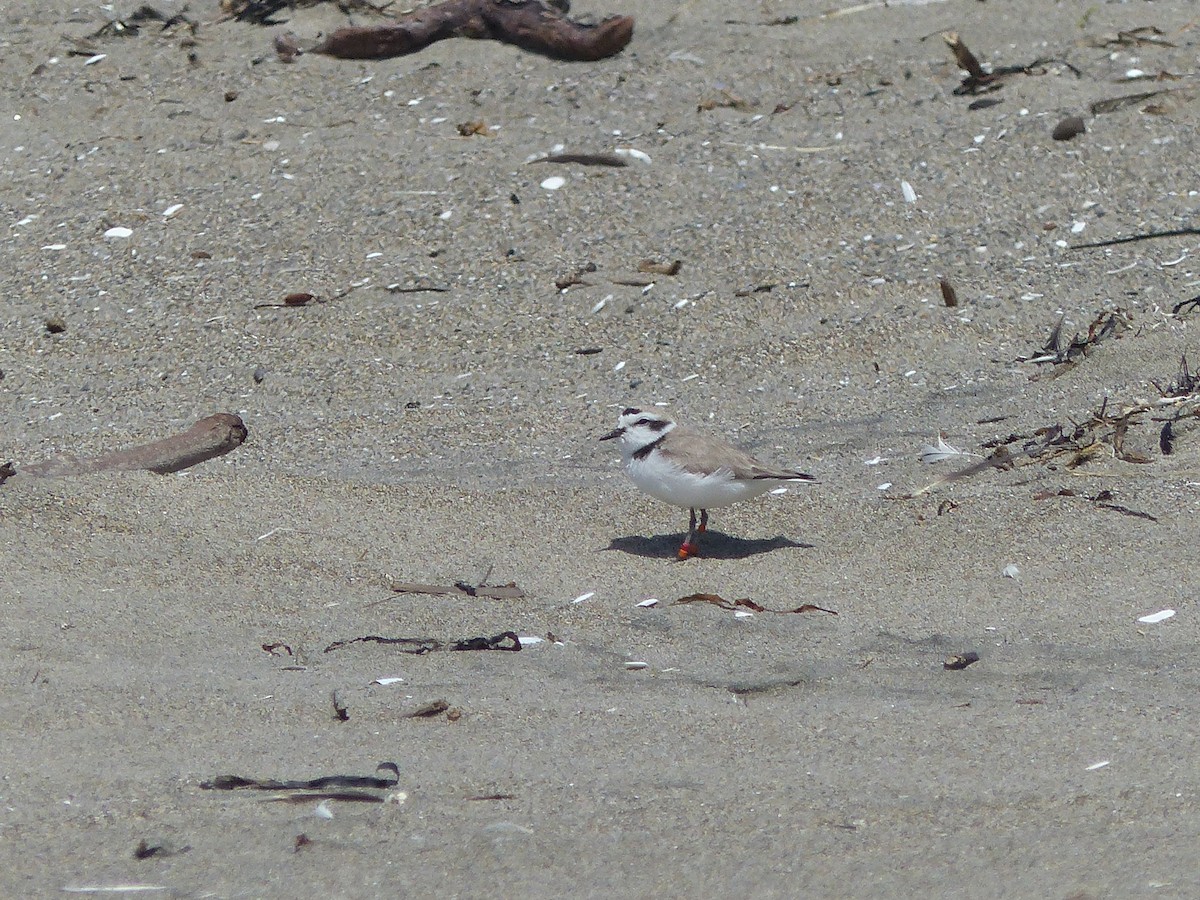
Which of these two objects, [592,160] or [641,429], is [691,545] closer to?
[641,429]

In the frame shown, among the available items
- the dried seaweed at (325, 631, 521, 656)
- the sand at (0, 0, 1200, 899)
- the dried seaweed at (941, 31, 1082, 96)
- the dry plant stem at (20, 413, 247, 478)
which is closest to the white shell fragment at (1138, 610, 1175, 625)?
the sand at (0, 0, 1200, 899)

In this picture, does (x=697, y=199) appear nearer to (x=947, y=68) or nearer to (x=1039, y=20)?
(x=947, y=68)

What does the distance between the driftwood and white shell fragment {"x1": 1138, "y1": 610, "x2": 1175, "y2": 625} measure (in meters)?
6.63

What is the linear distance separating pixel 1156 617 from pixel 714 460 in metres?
1.63

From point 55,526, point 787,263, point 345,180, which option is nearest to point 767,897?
point 55,526

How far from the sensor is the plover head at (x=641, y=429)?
5715 mm

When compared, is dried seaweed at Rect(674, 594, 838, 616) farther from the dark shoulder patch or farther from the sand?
the dark shoulder patch

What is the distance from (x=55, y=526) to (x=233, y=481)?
885 mm

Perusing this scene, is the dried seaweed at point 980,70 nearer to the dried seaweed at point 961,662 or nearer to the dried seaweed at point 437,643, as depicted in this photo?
the dried seaweed at point 961,662

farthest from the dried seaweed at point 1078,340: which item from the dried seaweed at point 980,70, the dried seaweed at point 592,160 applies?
the dried seaweed at point 592,160

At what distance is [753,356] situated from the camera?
7.27 meters

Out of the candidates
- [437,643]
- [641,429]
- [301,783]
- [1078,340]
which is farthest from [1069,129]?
[301,783]

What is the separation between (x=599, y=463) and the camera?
6.49m

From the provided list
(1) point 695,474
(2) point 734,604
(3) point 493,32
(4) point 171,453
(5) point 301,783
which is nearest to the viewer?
(5) point 301,783
